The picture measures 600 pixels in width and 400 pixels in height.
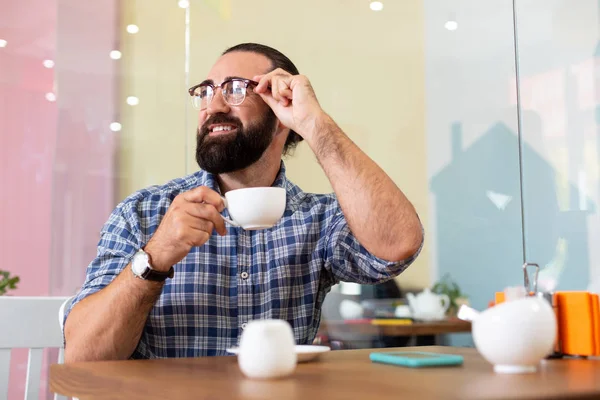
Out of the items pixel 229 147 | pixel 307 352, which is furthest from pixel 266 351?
pixel 229 147

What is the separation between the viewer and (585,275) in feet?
7.66

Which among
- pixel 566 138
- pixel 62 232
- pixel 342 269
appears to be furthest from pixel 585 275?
pixel 62 232

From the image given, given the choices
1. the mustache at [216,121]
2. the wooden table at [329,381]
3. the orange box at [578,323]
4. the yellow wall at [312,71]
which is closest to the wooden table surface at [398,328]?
the yellow wall at [312,71]

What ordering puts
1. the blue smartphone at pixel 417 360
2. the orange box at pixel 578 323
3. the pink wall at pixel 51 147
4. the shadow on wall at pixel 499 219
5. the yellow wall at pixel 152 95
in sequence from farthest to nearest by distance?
the yellow wall at pixel 152 95, the pink wall at pixel 51 147, the shadow on wall at pixel 499 219, the orange box at pixel 578 323, the blue smartphone at pixel 417 360

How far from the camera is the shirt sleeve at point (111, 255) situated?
1503 mm

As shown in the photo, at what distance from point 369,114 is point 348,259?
139 centimetres

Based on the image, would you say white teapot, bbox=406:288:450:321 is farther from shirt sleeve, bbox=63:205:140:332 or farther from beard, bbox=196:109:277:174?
shirt sleeve, bbox=63:205:140:332

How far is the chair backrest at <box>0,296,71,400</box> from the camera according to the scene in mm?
1610

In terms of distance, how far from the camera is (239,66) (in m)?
1.82

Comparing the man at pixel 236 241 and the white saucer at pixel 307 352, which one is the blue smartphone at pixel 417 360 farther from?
the man at pixel 236 241

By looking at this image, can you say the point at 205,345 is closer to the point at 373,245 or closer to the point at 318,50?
the point at 373,245

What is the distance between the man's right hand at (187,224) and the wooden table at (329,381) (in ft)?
0.84

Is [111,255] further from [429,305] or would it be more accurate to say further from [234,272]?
[429,305]

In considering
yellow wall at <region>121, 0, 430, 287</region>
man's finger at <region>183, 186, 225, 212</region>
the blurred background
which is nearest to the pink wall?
the blurred background
